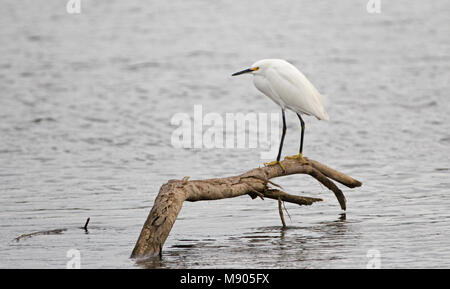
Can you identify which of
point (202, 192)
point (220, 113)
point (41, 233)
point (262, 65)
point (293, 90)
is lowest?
point (220, 113)

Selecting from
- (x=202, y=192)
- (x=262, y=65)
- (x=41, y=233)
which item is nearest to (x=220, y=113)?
(x=262, y=65)

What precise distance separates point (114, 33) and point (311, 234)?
27.4 meters

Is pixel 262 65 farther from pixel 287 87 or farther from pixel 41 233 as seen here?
pixel 41 233

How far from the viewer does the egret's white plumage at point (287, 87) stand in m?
9.95

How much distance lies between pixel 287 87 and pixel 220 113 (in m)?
11.5

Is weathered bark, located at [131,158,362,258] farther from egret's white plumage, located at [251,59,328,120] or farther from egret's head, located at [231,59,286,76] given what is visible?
egret's head, located at [231,59,286,76]

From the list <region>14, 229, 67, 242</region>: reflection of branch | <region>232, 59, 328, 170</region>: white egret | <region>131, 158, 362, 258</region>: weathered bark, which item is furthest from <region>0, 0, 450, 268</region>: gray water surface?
<region>232, 59, 328, 170</region>: white egret

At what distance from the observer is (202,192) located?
8.80 m

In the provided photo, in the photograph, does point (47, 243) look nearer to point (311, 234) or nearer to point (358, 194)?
point (311, 234)

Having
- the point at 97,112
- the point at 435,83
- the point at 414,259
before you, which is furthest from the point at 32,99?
the point at 414,259

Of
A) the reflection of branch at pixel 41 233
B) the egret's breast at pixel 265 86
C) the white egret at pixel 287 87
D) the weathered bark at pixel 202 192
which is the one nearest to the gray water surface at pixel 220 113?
the reflection of branch at pixel 41 233

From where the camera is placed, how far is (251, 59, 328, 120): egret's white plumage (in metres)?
9.95
